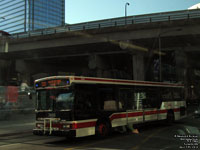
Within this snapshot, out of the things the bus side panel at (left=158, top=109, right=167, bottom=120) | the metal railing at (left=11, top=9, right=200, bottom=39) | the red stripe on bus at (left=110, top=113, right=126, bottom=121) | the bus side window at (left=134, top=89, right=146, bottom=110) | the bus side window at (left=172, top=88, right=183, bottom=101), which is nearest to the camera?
the red stripe on bus at (left=110, top=113, right=126, bottom=121)

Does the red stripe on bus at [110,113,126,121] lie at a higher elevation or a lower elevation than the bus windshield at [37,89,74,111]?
lower

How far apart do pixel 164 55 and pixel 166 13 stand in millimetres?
14302

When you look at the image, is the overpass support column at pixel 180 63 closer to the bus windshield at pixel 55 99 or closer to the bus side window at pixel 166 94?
the bus side window at pixel 166 94

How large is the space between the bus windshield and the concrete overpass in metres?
22.8

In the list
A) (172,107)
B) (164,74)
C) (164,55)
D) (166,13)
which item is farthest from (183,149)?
(164,74)

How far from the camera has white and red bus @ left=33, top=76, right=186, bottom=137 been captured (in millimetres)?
9289

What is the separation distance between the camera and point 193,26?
99.3 feet

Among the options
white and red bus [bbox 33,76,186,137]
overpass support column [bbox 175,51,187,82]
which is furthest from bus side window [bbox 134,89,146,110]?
overpass support column [bbox 175,51,187,82]

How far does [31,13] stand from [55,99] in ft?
321

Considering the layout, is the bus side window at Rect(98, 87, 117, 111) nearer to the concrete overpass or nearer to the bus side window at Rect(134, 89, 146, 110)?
the bus side window at Rect(134, 89, 146, 110)

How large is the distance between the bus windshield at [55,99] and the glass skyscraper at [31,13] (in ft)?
292

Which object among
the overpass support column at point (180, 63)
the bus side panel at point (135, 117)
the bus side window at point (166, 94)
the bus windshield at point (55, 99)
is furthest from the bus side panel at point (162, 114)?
the overpass support column at point (180, 63)

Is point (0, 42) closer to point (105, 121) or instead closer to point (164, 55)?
point (164, 55)

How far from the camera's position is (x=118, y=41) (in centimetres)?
3491
